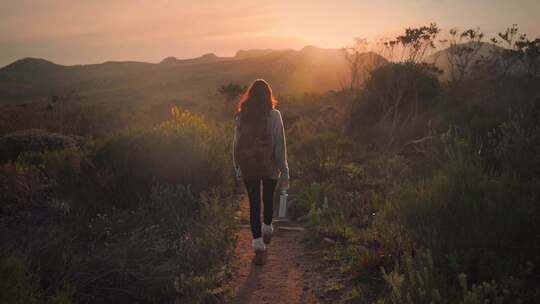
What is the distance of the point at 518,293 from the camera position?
288 cm

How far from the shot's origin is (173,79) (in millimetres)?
92688

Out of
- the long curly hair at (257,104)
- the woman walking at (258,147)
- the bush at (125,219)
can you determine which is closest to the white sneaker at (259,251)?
the woman walking at (258,147)

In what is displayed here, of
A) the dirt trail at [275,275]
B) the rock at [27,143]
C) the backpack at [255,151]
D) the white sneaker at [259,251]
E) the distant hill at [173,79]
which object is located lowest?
the dirt trail at [275,275]

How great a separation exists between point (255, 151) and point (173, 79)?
91.8 m

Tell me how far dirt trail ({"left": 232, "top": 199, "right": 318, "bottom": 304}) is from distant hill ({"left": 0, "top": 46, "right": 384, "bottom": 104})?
173 ft

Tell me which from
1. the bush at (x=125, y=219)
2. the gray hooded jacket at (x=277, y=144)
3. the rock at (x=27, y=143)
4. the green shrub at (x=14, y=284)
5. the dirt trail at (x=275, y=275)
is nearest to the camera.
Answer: the green shrub at (x=14, y=284)

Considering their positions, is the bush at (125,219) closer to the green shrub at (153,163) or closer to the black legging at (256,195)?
the green shrub at (153,163)

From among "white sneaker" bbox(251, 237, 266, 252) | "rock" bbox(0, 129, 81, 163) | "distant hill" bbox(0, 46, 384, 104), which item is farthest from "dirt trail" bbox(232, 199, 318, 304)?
"distant hill" bbox(0, 46, 384, 104)

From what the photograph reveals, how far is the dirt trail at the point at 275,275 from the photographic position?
4.01 meters

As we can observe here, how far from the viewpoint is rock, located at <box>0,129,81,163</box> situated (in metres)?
10.0

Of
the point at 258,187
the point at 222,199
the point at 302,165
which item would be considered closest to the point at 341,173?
the point at 302,165

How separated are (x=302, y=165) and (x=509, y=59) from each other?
18718 millimetres

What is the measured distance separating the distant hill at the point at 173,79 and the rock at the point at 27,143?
46819 mm

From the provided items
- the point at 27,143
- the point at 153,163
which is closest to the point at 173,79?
the point at 27,143
